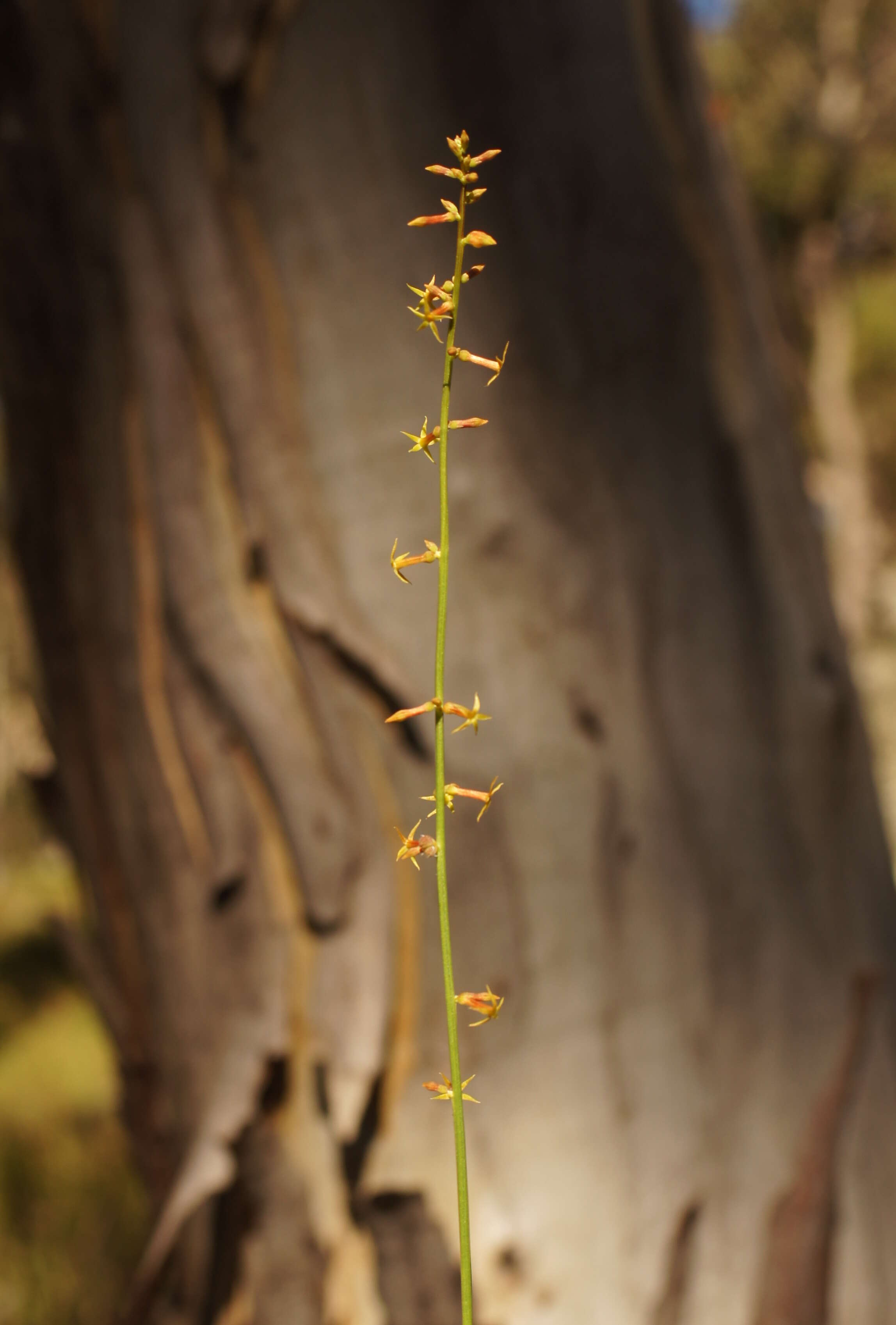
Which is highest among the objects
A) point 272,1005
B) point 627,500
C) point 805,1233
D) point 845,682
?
point 627,500

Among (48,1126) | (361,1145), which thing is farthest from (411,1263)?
(48,1126)

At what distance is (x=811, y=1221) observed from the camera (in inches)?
21.4

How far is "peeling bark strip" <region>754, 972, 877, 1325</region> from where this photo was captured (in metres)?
0.52

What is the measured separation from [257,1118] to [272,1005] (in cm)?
6

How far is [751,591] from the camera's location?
632 mm

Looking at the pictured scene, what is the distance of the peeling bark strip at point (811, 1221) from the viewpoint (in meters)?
0.52

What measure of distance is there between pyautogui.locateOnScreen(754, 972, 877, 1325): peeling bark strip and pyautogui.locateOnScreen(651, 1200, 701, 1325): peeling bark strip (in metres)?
0.04

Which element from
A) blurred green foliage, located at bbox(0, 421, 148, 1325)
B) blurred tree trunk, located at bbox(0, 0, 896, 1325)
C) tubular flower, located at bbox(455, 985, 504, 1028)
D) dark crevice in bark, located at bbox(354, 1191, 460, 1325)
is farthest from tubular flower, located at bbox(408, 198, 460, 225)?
blurred green foliage, located at bbox(0, 421, 148, 1325)

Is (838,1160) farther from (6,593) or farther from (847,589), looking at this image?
(6,593)

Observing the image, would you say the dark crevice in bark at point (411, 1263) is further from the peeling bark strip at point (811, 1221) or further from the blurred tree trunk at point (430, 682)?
the peeling bark strip at point (811, 1221)

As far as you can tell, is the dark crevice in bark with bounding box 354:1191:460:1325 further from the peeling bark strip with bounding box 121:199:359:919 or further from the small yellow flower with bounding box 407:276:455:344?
the small yellow flower with bounding box 407:276:455:344

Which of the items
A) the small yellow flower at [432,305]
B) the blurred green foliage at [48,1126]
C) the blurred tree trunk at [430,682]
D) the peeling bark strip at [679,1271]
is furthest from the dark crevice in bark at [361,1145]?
the small yellow flower at [432,305]

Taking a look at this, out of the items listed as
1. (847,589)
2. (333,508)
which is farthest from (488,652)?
(847,589)

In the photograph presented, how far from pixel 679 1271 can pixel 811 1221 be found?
0.08 metres
